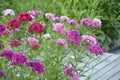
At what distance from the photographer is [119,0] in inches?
239

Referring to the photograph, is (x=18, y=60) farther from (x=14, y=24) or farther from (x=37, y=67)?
(x=14, y=24)

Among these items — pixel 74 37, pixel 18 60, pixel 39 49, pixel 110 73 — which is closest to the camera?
pixel 18 60

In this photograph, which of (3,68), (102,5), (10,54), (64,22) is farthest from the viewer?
(102,5)

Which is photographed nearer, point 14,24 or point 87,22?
point 14,24

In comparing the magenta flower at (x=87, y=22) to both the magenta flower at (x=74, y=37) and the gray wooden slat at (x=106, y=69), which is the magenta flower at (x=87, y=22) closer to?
the magenta flower at (x=74, y=37)

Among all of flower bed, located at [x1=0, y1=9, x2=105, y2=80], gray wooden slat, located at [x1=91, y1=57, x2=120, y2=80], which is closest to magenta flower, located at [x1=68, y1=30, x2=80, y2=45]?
flower bed, located at [x1=0, y1=9, x2=105, y2=80]

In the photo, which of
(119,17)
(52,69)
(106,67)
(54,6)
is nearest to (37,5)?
(54,6)

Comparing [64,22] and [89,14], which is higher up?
[64,22]

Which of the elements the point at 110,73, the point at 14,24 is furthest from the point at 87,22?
the point at 110,73

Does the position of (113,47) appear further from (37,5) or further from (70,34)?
(70,34)

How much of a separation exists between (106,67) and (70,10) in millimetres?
1556

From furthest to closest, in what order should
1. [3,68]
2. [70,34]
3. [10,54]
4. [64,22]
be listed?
[64,22] → [70,34] → [3,68] → [10,54]

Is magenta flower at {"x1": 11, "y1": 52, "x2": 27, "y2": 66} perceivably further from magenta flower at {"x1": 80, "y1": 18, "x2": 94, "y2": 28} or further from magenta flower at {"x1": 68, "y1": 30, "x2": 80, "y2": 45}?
magenta flower at {"x1": 80, "y1": 18, "x2": 94, "y2": 28}

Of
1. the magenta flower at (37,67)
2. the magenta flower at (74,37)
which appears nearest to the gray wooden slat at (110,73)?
the magenta flower at (74,37)
